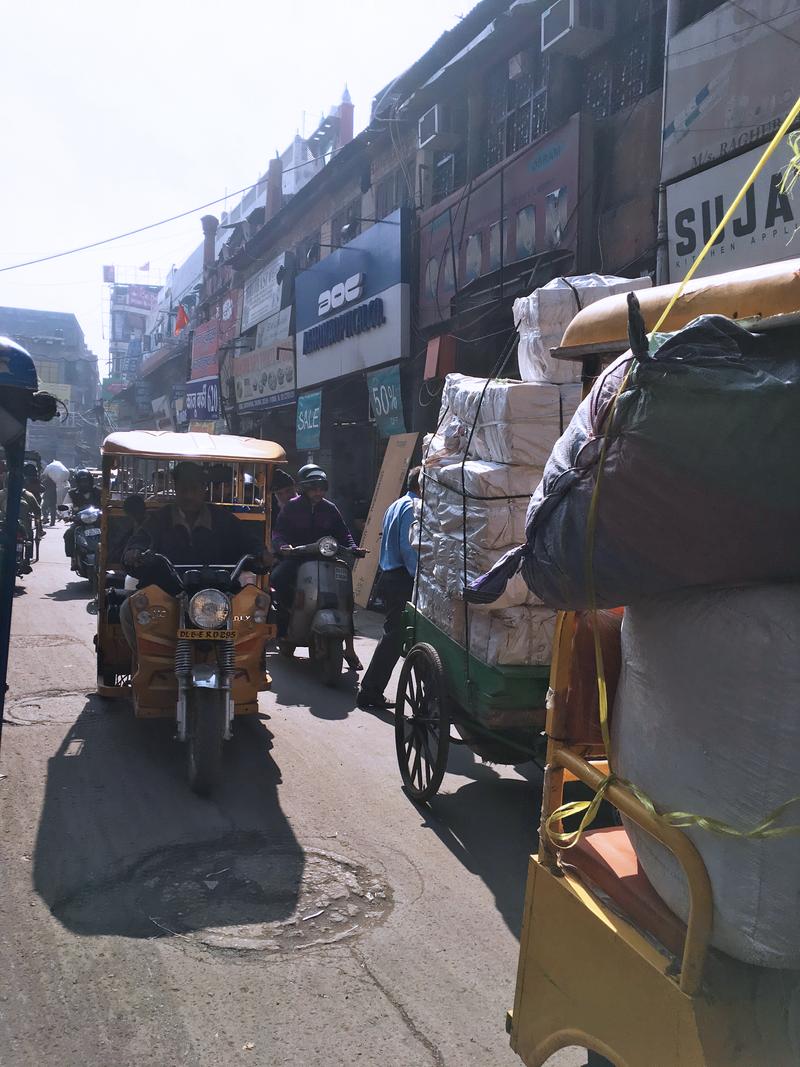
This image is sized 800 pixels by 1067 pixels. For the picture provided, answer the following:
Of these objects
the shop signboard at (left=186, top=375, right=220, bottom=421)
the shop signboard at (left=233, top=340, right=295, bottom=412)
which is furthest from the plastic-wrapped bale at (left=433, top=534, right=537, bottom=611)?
the shop signboard at (left=186, top=375, right=220, bottom=421)

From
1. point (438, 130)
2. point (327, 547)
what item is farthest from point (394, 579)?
point (438, 130)

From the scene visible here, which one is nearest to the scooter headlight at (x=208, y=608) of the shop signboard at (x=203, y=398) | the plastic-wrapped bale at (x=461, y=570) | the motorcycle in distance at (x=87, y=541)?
the plastic-wrapped bale at (x=461, y=570)

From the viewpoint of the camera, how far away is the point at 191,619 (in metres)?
4.92

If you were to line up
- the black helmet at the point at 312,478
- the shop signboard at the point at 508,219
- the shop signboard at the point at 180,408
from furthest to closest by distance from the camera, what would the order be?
the shop signboard at the point at 180,408, the shop signboard at the point at 508,219, the black helmet at the point at 312,478

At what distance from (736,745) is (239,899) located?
261 centimetres

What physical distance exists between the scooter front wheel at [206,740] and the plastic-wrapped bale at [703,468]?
3331 millimetres

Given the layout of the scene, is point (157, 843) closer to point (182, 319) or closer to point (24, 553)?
point (24, 553)

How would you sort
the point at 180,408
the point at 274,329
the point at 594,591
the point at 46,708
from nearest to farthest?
the point at 594,591
the point at 46,708
the point at 274,329
the point at 180,408

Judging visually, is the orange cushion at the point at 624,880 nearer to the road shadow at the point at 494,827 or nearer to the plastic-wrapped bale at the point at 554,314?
the road shadow at the point at 494,827

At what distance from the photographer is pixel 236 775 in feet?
16.8

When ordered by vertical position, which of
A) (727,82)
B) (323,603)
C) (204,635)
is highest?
(727,82)

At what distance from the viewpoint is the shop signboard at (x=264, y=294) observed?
2052cm

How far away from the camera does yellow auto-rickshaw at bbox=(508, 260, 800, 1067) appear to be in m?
1.63

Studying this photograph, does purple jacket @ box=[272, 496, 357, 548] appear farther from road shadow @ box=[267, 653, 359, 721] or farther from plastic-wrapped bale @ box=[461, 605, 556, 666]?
plastic-wrapped bale @ box=[461, 605, 556, 666]
